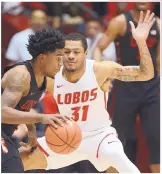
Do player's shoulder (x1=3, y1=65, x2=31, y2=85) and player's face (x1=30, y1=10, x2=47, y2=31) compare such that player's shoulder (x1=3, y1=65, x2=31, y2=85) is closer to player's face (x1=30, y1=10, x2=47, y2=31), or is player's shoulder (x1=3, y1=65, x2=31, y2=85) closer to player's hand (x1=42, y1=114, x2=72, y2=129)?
player's hand (x1=42, y1=114, x2=72, y2=129)

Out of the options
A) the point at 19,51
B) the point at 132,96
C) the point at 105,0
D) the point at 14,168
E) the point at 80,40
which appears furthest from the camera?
the point at 105,0

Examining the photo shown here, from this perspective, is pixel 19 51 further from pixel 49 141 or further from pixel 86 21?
pixel 49 141

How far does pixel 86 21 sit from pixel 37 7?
890 millimetres

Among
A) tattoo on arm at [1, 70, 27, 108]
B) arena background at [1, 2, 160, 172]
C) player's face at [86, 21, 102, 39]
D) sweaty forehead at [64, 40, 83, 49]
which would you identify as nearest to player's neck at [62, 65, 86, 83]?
sweaty forehead at [64, 40, 83, 49]

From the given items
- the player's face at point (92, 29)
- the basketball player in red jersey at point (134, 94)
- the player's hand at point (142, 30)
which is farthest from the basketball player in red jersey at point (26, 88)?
the player's face at point (92, 29)

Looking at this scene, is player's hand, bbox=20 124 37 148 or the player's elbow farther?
player's hand, bbox=20 124 37 148

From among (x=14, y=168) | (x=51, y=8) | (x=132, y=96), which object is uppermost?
(x=51, y=8)

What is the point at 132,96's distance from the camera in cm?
788

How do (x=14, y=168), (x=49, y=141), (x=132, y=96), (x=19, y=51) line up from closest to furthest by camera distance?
(x=14, y=168) → (x=49, y=141) → (x=132, y=96) → (x=19, y=51)

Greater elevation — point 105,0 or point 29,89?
point 105,0

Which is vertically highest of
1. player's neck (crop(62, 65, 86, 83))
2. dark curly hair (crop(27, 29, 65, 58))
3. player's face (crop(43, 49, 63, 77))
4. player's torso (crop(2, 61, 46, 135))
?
dark curly hair (crop(27, 29, 65, 58))

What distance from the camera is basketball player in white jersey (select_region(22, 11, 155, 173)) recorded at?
22.2 ft

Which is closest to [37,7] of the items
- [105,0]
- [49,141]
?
[105,0]

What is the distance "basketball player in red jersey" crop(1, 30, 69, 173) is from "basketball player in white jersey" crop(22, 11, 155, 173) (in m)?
0.85
